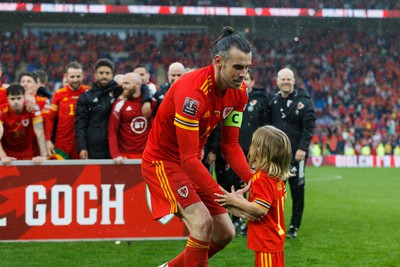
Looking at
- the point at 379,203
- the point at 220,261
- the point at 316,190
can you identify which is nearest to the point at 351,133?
the point at 316,190

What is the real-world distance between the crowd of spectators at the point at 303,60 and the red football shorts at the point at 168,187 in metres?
26.7

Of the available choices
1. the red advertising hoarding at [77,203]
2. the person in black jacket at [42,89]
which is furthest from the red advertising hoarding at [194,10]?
the red advertising hoarding at [77,203]

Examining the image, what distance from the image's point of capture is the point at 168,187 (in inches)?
182

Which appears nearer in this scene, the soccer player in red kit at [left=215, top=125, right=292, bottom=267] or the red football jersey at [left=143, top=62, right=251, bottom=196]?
the soccer player in red kit at [left=215, top=125, right=292, bottom=267]

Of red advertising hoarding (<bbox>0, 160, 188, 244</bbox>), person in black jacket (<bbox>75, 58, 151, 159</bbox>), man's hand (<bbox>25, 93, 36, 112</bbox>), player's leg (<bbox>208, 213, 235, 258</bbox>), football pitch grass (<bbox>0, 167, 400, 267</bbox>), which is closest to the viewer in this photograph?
player's leg (<bbox>208, 213, 235, 258</bbox>)

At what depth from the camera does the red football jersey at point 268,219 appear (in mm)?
4123

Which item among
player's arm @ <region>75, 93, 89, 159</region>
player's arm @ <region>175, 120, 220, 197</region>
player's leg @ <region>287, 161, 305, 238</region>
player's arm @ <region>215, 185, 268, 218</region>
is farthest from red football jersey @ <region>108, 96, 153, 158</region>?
player's arm @ <region>215, 185, 268, 218</region>

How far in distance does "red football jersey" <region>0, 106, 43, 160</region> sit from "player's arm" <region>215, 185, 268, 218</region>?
4.06 meters

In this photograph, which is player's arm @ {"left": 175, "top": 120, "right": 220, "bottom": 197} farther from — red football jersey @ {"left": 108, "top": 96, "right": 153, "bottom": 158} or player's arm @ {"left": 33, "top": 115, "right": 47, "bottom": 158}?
player's arm @ {"left": 33, "top": 115, "right": 47, "bottom": 158}

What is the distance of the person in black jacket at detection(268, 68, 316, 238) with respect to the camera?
8008mm

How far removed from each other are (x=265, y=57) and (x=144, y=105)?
30.4 metres

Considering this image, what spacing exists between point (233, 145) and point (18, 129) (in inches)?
144

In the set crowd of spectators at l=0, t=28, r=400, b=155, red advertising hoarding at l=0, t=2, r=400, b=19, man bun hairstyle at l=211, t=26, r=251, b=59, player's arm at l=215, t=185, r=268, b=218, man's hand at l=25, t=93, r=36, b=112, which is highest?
red advertising hoarding at l=0, t=2, r=400, b=19

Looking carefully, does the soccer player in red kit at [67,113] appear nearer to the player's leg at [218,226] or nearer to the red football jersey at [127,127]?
the red football jersey at [127,127]
